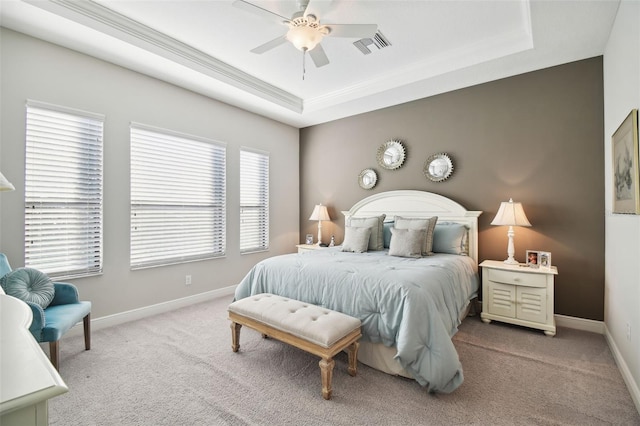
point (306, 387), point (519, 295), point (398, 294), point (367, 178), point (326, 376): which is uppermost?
point (367, 178)

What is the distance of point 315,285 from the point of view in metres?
2.67

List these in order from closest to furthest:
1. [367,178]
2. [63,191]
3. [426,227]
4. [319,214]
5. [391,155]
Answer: [63,191] → [426,227] → [391,155] → [367,178] → [319,214]

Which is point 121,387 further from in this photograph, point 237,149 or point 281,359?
point 237,149

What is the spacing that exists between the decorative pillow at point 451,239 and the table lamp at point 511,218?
16.7 inches

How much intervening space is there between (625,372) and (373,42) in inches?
137

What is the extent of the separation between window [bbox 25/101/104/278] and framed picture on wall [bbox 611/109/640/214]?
4495 millimetres

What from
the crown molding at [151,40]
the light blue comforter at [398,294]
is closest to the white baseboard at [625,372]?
the light blue comforter at [398,294]

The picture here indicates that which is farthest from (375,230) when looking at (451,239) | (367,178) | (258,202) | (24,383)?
(24,383)

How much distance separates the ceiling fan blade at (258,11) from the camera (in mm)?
2135

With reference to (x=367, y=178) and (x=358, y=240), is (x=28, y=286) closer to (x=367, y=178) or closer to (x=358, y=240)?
(x=358, y=240)

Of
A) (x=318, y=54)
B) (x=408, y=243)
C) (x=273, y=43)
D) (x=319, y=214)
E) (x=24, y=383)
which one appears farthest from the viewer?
(x=319, y=214)

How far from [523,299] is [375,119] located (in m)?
3.13

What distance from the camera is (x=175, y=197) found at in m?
3.89

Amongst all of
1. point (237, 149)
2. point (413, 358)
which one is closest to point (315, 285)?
point (413, 358)
